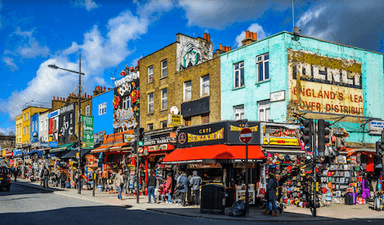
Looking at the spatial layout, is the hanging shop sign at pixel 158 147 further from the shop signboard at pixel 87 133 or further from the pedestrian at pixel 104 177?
the shop signboard at pixel 87 133

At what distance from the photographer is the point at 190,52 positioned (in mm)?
27781

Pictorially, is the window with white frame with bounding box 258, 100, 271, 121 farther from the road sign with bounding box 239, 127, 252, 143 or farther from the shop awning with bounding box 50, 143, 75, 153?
the shop awning with bounding box 50, 143, 75, 153

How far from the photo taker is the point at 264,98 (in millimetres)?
20859

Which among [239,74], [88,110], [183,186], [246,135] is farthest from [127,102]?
[246,135]

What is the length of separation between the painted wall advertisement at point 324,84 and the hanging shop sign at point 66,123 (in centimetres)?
2820

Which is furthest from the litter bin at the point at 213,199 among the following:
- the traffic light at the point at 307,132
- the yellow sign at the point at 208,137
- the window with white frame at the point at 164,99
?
the window with white frame at the point at 164,99

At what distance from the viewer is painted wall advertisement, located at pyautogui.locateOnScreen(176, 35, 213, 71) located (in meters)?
27.3

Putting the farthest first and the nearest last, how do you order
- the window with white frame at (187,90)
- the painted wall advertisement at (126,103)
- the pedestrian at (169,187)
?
the painted wall advertisement at (126,103) → the window with white frame at (187,90) → the pedestrian at (169,187)

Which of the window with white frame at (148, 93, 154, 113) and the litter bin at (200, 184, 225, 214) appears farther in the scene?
the window with white frame at (148, 93, 154, 113)

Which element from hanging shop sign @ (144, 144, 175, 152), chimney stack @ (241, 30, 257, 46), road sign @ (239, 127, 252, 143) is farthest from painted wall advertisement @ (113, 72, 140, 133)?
road sign @ (239, 127, 252, 143)

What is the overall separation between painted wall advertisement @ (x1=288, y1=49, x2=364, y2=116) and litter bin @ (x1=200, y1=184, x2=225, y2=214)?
25.0ft

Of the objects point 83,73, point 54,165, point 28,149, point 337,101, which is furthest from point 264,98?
point 28,149

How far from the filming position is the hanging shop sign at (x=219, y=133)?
62.6 ft

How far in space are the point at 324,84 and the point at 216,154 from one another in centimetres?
832
